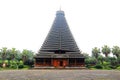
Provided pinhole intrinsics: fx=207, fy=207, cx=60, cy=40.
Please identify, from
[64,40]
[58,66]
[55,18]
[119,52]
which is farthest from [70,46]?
[119,52]

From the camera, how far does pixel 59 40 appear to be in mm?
63594

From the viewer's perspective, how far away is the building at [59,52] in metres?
60.8

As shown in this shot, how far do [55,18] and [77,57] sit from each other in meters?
18.2

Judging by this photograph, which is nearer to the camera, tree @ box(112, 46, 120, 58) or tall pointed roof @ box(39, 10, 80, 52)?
tall pointed roof @ box(39, 10, 80, 52)

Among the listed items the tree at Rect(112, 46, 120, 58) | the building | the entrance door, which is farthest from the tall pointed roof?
the tree at Rect(112, 46, 120, 58)

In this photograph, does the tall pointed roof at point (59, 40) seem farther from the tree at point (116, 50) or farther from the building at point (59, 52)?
the tree at point (116, 50)

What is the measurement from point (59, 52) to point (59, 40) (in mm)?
3748

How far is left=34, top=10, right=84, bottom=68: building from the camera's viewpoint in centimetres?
6075

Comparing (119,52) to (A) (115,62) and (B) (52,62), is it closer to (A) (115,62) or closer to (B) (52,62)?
(A) (115,62)

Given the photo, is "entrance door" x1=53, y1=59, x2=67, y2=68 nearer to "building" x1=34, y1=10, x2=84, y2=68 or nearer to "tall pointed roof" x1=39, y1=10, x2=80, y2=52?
"building" x1=34, y1=10, x2=84, y2=68

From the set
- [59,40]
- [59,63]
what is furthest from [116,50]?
[59,63]

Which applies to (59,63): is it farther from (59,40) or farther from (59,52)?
(59,40)

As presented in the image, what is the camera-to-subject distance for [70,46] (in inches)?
2491

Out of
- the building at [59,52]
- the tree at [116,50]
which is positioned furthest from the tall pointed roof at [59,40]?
the tree at [116,50]
